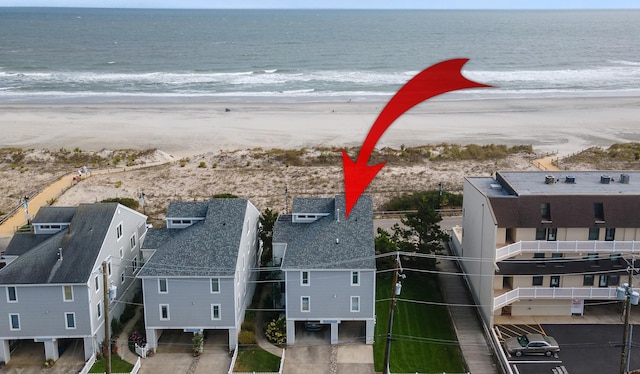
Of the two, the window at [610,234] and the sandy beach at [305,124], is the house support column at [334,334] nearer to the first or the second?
the window at [610,234]

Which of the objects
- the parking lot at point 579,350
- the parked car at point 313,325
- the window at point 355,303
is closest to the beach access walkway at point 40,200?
the parked car at point 313,325

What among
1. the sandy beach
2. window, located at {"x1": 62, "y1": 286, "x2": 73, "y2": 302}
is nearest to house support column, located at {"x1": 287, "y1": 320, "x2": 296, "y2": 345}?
window, located at {"x1": 62, "y1": 286, "x2": 73, "y2": 302}

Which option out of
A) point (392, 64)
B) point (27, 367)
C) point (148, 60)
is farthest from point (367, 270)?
point (148, 60)

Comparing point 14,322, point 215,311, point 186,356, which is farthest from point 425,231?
point 14,322

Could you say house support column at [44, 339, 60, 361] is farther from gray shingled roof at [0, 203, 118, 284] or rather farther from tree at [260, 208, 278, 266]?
tree at [260, 208, 278, 266]

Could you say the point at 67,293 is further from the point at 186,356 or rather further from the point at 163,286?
the point at 186,356
